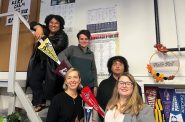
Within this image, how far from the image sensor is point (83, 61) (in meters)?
2.59

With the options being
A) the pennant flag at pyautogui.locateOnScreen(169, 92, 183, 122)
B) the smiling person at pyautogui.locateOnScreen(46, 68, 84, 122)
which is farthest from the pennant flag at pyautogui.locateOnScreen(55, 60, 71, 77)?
the pennant flag at pyautogui.locateOnScreen(169, 92, 183, 122)

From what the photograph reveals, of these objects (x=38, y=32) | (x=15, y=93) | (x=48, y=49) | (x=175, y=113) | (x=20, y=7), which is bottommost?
(x=175, y=113)

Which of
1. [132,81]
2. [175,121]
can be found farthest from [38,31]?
[175,121]

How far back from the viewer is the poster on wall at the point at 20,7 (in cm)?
339

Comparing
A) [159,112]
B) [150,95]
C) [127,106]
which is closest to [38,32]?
[127,106]

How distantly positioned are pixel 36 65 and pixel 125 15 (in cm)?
122

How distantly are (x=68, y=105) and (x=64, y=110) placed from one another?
56mm

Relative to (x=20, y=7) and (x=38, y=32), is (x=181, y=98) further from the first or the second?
(x=20, y=7)

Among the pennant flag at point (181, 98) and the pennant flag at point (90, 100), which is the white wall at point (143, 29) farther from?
the pennant flag at point (90, 100)

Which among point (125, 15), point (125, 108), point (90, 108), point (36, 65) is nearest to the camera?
point (125, 108)

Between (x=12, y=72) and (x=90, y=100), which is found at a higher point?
(x=12, y=72)

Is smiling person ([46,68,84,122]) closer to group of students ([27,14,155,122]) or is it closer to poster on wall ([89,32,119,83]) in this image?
group of students ([27,14,155,122])

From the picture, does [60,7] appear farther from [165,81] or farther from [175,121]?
[175,121]

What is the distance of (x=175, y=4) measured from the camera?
248 centimetres
